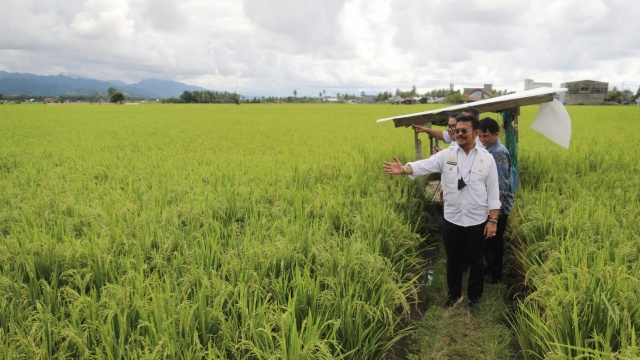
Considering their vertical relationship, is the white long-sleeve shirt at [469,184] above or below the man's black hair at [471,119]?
below

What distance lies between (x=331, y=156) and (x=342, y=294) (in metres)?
4.92

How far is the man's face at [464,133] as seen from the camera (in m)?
2.91

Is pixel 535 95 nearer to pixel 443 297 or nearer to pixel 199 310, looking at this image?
pixel 443 297

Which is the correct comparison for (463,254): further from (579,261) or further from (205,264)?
(205,264)

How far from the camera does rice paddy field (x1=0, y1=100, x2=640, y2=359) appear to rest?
2.00 meters

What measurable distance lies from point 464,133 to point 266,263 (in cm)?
171

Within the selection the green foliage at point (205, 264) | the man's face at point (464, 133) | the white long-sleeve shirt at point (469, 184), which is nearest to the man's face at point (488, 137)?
the white long-sleeve shirt at point (469, 184)

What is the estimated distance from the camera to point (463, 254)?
10.8 ft

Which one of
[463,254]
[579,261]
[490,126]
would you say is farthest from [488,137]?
[579,261]

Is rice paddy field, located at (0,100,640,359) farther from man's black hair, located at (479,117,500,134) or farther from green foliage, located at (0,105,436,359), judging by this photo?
man's black hair, located at (479,117,500,134)

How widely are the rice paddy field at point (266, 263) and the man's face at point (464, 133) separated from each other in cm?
98

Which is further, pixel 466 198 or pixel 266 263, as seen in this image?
pixel 466 198

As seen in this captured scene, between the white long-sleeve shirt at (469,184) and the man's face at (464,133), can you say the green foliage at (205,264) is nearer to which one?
the white long-sleeve shirt at (469,184)

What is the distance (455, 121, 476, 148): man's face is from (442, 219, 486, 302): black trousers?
2.24 feet
